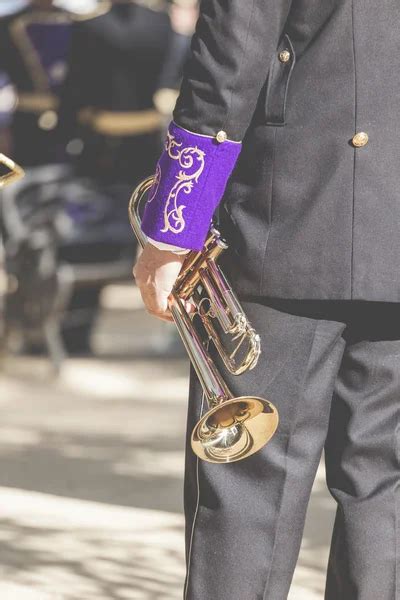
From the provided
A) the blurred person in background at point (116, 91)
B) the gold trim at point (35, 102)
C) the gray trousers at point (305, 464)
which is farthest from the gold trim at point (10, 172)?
the gold trim at point (35, 102)

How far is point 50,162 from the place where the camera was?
6.70m

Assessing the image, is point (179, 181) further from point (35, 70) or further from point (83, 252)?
point (35, 70)

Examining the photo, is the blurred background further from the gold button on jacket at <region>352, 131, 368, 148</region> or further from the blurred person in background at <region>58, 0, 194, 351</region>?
the gold button on jacket at <region>352, 131, 368, 148</region>

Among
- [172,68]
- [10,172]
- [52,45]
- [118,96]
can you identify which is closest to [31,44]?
[52,45]

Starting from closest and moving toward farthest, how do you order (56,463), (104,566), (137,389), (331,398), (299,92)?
(299,92) → (331,398) → (104,566) → (56,463) → (137,389)

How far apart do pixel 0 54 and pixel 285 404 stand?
4756 mm

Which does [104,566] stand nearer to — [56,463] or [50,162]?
[56,463]

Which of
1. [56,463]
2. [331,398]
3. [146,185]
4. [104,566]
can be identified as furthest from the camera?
[56,463]

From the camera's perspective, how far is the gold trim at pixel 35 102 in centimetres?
663

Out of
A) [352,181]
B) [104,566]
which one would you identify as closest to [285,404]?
[352,181]

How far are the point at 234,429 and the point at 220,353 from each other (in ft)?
0.47

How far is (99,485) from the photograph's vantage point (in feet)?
14.0

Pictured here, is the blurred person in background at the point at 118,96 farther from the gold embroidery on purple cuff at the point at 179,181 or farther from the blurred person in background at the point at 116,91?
the gold embroidery on purple cuff at the point at 179,181

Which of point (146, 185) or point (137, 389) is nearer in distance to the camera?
point (146, 185)
